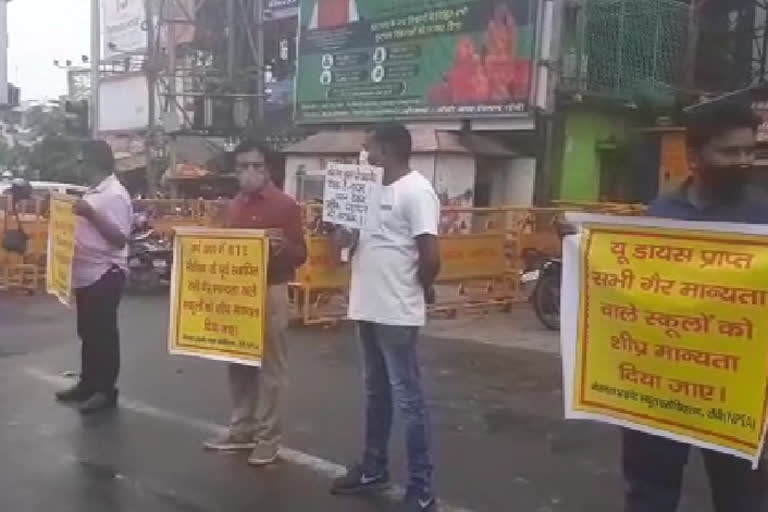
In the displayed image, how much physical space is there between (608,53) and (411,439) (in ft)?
52.5

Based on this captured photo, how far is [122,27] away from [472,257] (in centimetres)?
2607

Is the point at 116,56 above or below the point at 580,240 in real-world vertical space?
above

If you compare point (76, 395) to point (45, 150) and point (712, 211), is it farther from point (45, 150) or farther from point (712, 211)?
point (45, 150)

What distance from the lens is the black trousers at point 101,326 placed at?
7105mm

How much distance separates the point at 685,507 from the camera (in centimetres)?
517

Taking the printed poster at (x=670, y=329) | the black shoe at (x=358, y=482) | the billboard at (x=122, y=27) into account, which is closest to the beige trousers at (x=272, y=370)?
the black shoe at (x=358, y=482)

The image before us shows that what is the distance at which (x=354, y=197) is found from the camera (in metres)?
5.52

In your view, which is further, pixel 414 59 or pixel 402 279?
pixel 414 59

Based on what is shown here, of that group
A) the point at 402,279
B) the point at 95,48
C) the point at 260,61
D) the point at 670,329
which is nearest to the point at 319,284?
the point at 402,279

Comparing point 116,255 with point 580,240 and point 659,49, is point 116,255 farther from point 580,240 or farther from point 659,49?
point 659,49

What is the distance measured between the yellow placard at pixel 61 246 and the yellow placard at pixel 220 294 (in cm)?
107

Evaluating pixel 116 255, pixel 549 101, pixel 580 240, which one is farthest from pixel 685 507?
pixel 549 101

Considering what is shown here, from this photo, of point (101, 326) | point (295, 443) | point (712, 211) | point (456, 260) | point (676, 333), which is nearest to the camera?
point (712, 211)

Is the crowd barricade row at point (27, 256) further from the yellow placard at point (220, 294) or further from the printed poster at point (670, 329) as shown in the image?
the printed poster at point (670, 329)
